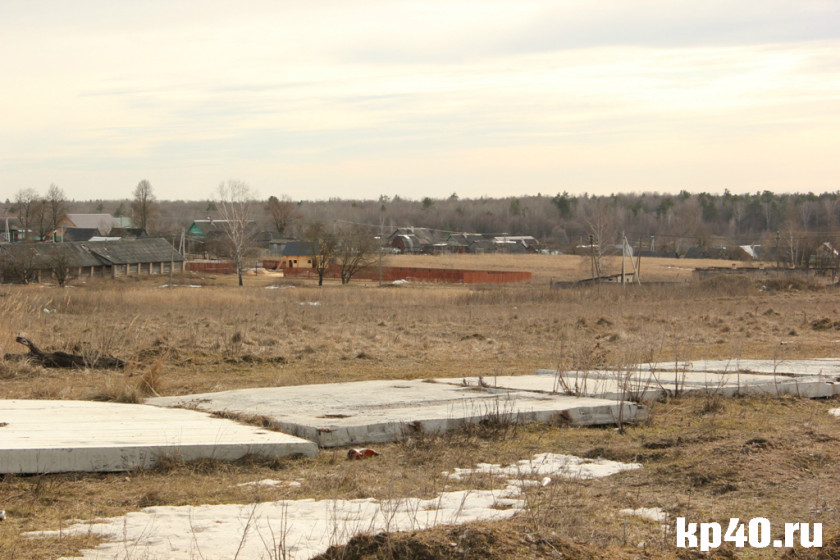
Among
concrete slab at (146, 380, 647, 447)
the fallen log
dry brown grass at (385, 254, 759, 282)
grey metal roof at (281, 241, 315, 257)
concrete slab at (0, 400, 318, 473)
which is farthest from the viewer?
grey metal roof at (281, 241, 315, 257)

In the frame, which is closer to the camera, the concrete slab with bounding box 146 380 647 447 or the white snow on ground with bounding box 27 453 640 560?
the white snow on ground with bounding box 27 453 640 560

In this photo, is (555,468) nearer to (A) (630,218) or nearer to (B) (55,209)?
(B) (55,209)

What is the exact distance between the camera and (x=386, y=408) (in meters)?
8.80

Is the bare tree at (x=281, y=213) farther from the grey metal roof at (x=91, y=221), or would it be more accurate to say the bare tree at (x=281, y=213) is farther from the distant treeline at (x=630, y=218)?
the grey metal roof at (x=91, y=221)

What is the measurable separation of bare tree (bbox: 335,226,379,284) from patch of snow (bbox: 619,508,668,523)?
219ft

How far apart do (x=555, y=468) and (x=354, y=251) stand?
216 ft

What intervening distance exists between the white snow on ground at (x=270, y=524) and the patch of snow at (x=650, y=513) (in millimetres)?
687

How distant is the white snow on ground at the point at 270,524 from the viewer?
432cm

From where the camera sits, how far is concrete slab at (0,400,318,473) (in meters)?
6.19

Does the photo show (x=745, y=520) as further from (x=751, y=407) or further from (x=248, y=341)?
(x=248, y=341)

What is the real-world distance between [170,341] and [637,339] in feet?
33.4

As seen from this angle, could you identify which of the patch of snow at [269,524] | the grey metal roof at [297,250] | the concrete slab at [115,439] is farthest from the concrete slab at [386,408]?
the grey metal roof at [297,250]

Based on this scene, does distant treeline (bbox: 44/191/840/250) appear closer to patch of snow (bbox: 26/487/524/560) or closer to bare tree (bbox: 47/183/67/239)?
bare tree (bbox: 47/183/67/239)

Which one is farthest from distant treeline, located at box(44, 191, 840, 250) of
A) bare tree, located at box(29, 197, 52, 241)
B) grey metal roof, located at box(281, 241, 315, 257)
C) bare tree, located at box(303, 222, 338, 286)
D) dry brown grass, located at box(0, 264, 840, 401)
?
dry brown grass, located at box(0, 264, 840, 401)
